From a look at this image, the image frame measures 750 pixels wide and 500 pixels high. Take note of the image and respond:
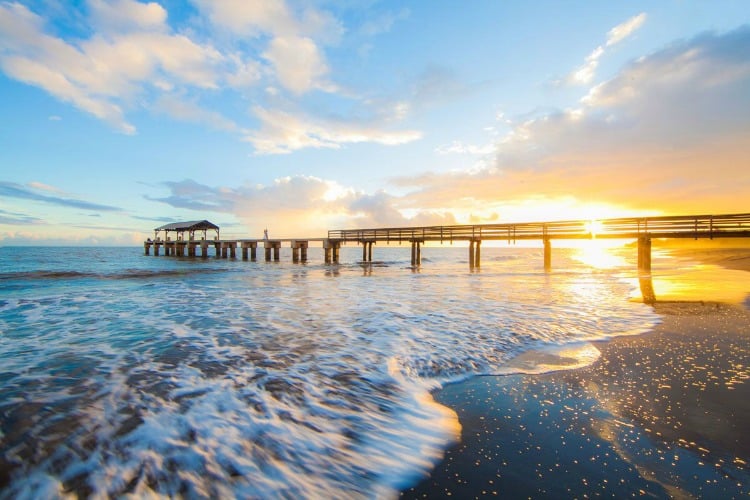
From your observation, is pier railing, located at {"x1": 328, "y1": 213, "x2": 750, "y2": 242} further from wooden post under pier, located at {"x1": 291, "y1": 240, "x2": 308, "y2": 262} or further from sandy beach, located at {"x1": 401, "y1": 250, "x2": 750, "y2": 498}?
sandy beach, located at {"x1": 401, "y1": 250, "x2": 750, "y2": 498}

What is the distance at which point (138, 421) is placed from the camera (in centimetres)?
331

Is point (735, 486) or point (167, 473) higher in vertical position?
point (735, 486)

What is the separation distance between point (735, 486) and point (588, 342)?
13.0 feet

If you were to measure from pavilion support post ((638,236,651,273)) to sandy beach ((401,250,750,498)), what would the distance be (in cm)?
2090

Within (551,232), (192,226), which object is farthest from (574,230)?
(192,226)

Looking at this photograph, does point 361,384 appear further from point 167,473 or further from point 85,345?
point 85,345

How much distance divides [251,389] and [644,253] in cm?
2629

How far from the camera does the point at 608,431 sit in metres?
2.81

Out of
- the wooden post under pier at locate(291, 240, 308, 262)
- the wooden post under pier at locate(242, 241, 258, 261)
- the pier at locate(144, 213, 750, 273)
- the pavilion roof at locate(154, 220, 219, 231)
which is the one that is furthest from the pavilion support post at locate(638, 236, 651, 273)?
the pavilion roof at locate(154, 220, 219, 231)

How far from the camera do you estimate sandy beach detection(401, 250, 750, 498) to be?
217 centimetres

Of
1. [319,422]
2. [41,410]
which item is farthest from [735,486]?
[41,410]

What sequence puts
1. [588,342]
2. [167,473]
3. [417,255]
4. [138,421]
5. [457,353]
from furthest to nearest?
[417,255], [588,342], [457,353], [138,421], [167,473]

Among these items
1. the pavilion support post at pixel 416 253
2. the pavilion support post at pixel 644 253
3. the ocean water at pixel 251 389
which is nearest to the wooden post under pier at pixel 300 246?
the pavilion support post at pixel 416 253

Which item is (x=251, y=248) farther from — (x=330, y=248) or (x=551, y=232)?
(x=551, y=232)
